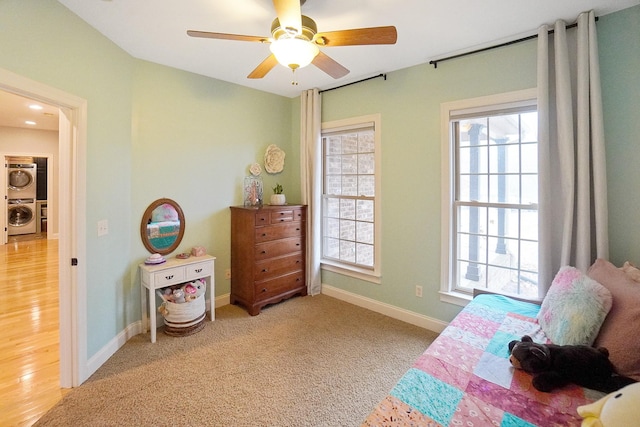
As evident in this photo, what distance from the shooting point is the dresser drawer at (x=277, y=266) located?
3.20 m

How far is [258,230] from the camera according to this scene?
316cm

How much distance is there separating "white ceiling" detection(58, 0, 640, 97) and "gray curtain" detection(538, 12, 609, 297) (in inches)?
9.2

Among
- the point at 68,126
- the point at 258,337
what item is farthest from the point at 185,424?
the point at 68,126

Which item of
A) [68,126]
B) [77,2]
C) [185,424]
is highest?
[77,2]

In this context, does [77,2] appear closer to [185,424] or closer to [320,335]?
[185,424]

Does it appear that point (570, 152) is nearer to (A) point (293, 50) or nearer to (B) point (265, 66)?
(A) point (293, 50)

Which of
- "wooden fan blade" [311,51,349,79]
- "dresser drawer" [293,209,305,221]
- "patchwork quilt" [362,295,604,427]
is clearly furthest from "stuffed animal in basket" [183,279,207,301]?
"wooden fan blade" [311,51,349,79]

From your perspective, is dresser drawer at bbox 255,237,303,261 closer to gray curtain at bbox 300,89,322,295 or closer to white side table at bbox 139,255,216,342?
gray curtain at bbox 300,89,322,295

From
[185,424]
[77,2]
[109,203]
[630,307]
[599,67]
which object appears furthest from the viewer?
[109,203]

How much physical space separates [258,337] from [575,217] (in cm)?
278

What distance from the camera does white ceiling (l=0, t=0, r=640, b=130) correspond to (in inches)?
75.1

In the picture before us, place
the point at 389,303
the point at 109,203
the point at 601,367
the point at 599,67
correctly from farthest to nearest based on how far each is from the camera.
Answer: the point at 389,303 → the point at 109,203 → the point at 599,67 → the point at 601,367

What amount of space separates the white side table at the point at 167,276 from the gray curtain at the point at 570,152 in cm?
A: 299

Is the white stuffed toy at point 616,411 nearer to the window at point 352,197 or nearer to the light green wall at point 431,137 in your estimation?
the light green wall at point 431,137
